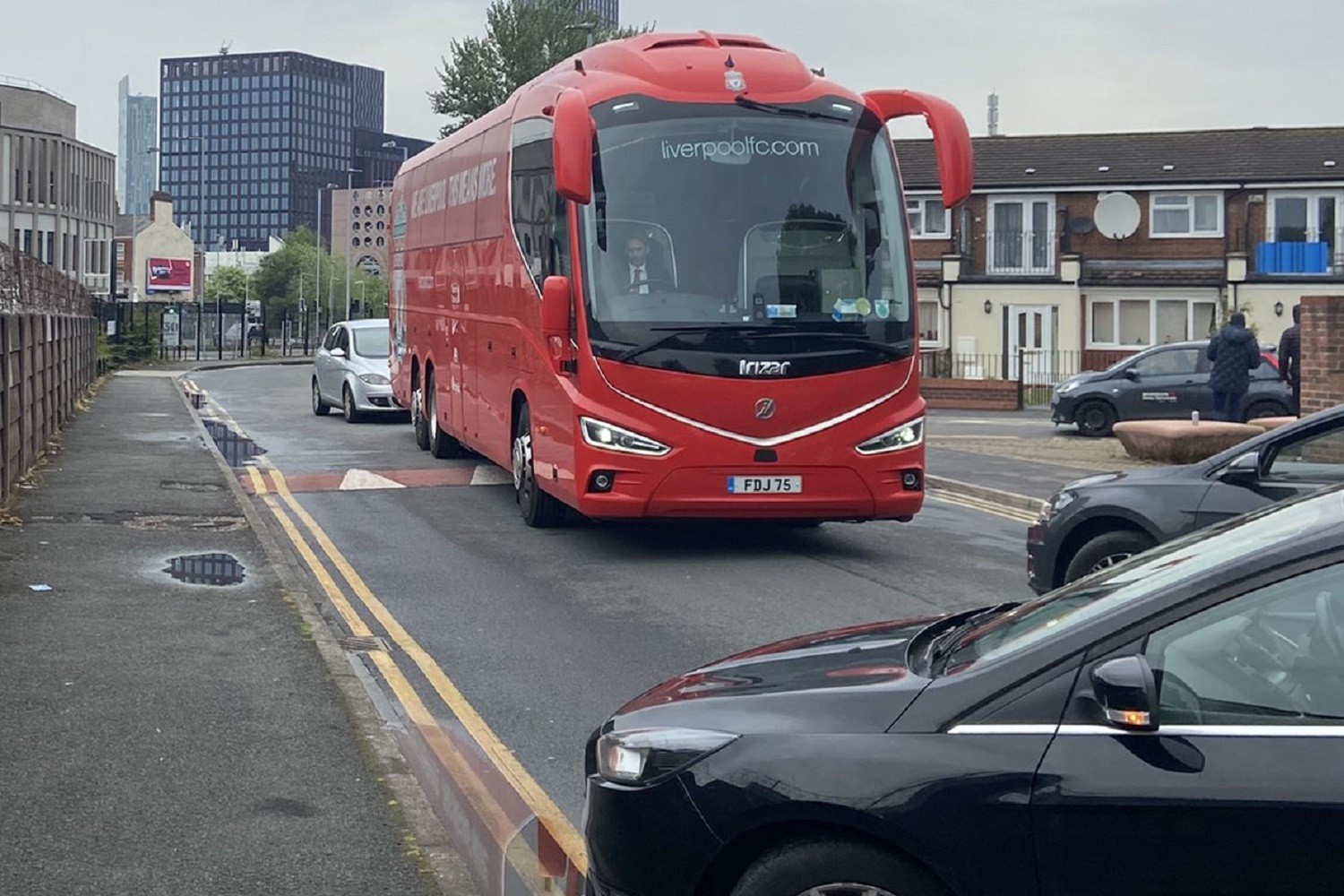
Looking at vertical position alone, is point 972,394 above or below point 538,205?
below

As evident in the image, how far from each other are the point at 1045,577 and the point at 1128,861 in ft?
21.7

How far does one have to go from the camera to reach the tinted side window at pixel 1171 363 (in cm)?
2981

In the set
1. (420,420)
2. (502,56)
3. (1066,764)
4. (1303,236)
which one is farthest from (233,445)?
(502,56)

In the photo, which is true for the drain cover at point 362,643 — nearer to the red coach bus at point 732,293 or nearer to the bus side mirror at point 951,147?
the red coach bus at point 732,293

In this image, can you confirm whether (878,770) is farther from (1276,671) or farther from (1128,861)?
(1276,671)

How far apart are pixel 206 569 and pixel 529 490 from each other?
3442mm

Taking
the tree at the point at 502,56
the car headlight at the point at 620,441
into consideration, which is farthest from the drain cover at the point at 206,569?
the tree at the point at 502,56

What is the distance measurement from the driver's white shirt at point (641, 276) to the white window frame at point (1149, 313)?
37.7 m

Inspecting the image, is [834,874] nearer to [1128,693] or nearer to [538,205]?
Result: [1128,693]

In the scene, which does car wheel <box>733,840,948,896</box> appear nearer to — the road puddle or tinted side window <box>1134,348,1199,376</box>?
the road puddle

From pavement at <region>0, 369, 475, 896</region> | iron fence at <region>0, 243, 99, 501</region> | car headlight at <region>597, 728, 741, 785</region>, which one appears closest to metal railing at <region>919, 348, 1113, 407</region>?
iron fence at <region>0, 243, 99, 501</region>

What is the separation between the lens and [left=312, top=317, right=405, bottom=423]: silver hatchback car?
28.0 meters

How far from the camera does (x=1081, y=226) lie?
49812 millimetres

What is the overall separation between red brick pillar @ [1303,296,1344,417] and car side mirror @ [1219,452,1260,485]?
11905 millimetres
